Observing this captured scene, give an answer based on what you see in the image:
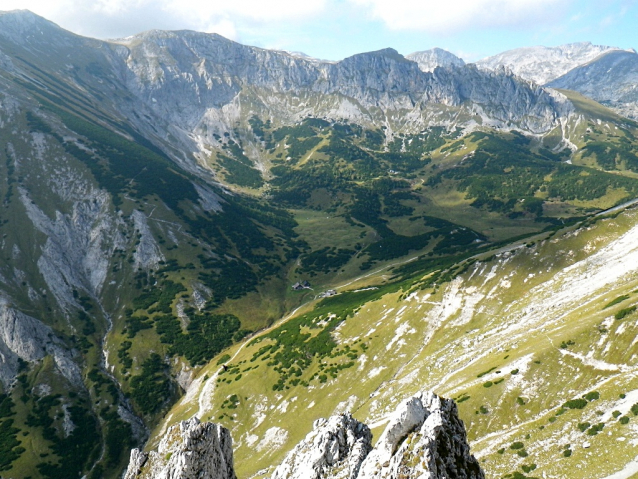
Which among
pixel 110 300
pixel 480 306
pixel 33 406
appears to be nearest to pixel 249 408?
pixel 480 306

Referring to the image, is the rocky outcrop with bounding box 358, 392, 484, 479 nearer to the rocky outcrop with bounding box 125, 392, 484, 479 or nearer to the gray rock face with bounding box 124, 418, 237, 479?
the rocky outcrop with bounding box 125, 392, 484, 479

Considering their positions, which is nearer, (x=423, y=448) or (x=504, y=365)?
(x=423, y=448)

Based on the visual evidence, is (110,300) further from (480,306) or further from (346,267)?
(480,306)

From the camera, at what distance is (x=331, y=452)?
74.3 feet

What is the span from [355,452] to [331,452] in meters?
1.88

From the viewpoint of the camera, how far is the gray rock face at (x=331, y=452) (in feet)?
70.3

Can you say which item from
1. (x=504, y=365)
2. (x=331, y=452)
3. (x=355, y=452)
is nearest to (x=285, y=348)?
(x=504, y=365)

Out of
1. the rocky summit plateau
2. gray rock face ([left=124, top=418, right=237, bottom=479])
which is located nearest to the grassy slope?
the rocky summit plateau

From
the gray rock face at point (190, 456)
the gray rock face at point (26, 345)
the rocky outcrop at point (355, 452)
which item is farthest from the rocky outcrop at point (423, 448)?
the gray rock face at point (26, 345)

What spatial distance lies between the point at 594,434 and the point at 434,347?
39.4m

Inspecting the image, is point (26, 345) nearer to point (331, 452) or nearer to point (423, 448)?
point (331, 452)

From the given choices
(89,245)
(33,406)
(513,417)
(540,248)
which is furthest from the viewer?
(89,245)

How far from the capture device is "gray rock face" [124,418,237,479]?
21.9 m

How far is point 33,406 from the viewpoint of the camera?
9212 centimetres
